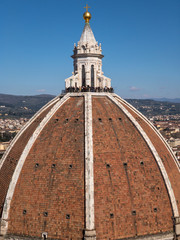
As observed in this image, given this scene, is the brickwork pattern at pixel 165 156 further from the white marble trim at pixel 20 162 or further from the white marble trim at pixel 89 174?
the white marble trim at pixel 20 162

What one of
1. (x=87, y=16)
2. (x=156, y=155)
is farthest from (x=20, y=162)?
(x=87, y=16)

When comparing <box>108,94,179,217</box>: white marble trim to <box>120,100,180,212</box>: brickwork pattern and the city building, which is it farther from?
<box>120,100,180,212</box>: brickwork pattern

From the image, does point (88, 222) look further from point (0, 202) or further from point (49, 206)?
point (0, 202)

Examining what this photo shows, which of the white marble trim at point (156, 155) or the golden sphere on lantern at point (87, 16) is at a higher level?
the golden sphere on lantern at point (87, 16)

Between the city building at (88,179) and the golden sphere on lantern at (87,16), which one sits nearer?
the city building at (88,179)

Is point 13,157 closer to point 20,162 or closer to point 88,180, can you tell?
point 20,162

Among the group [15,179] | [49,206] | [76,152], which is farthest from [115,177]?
[15,179]

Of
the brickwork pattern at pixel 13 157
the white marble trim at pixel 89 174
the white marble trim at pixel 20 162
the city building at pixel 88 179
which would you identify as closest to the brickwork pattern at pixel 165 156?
the city building at pixel 88 179
